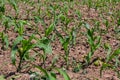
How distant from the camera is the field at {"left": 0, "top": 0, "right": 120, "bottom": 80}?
278 centimetres

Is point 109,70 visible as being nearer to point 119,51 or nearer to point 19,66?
point 119,51

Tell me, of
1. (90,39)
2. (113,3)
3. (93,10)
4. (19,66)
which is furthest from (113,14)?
(19,66)

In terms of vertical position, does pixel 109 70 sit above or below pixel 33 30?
below

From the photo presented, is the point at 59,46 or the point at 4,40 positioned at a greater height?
the point at 4,40

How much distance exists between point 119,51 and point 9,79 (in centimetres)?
109

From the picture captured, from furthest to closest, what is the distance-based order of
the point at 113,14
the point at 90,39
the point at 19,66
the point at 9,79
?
the point at 113,14 < the point at 90,39 < the point at 19,66 < the point at 9,79

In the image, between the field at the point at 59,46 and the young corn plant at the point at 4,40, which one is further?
the young corn plant at the point at 4,40

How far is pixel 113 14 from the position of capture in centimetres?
539

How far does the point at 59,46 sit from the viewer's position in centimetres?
364

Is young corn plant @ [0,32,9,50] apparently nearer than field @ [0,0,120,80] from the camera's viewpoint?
No

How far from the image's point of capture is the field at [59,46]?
109 inches

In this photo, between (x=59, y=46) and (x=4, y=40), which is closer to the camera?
(x=4, y=40)

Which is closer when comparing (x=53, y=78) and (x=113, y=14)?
(x=53, y=78)

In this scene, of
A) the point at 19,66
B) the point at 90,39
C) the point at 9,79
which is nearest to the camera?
the point at 9,79
